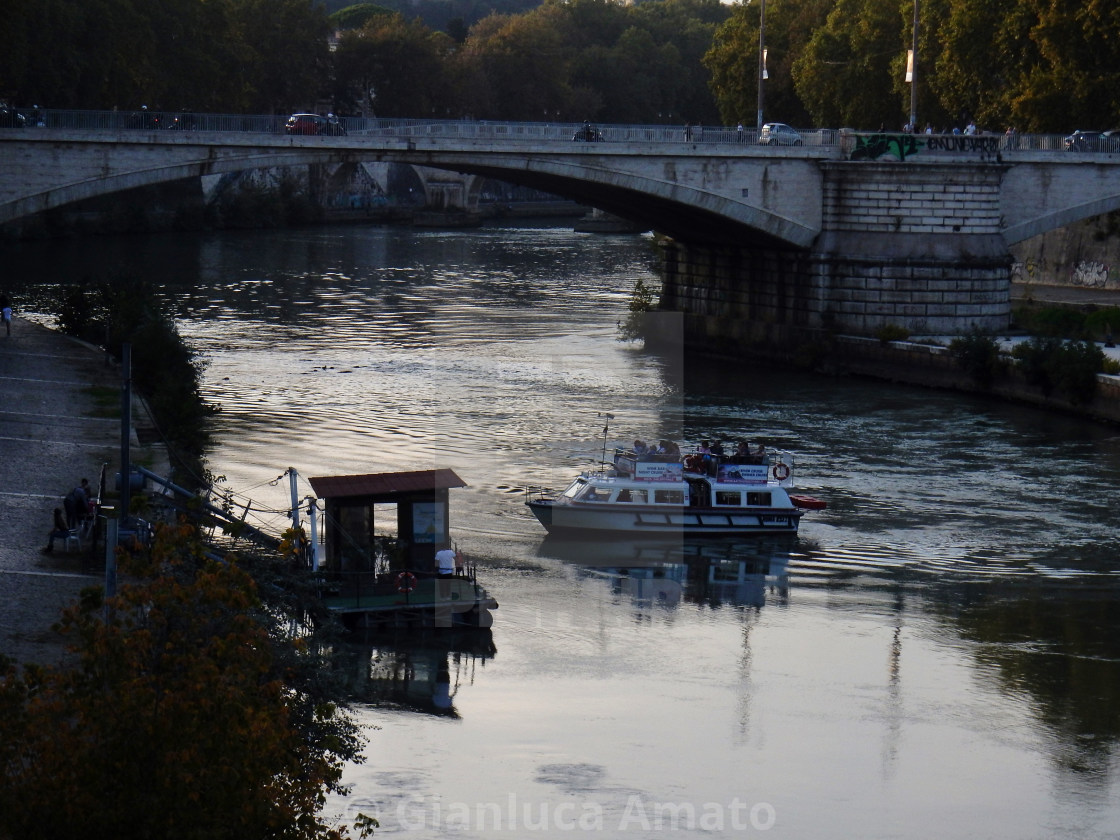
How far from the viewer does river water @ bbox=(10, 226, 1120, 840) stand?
44.9 feet

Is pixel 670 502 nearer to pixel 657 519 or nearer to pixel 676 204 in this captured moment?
pixel 657 519

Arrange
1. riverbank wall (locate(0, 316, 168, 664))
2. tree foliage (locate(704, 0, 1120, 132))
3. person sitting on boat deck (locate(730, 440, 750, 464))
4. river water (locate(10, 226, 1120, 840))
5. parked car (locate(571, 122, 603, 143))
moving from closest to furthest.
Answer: river water (locate(10, 226, 1120, 840))
riverbank wall (locate(0, 316, 168, 664))
person sitting on boat deck (locate(730, 440, 750, 464))
parked car (locate(571, 122, 603, 143))
tree foliage (locate(704, 0, 1120, 132))

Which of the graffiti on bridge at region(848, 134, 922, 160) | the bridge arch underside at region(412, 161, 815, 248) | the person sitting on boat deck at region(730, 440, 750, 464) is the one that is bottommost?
the person sitting on boat deck at region(730, 440, 750, 464)

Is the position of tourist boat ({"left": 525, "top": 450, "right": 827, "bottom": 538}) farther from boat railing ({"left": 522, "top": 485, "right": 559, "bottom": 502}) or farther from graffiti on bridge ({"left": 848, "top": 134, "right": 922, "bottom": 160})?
graffiti on bridge ({"left": 848, "top": 134, "right": 922, "bottom": 160})

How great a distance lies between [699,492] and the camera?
23.0m

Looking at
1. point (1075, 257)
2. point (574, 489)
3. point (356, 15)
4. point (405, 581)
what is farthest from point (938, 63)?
A: point (356, 15)

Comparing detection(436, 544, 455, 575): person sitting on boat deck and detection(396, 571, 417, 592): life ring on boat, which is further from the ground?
detection(436, 544, 455, 575): person sitting on boat deck

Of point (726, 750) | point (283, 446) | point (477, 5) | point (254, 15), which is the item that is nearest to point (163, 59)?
point (254, 15)

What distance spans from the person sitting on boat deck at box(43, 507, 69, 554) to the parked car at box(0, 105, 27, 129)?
15429 millimetres

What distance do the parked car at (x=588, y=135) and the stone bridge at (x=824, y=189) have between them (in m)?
0.21

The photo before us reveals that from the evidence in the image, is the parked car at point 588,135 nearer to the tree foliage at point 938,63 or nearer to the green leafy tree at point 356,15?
the tree foliage at point 938,63

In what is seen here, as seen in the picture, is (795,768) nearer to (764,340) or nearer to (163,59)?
(764,340)

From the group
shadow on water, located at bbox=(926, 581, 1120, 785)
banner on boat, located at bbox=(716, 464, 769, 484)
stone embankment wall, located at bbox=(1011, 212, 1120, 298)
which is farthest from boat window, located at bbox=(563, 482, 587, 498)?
stone embankment wall, located at bbox=(1011, 212, 1120, 298)

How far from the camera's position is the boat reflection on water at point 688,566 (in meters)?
19.9
